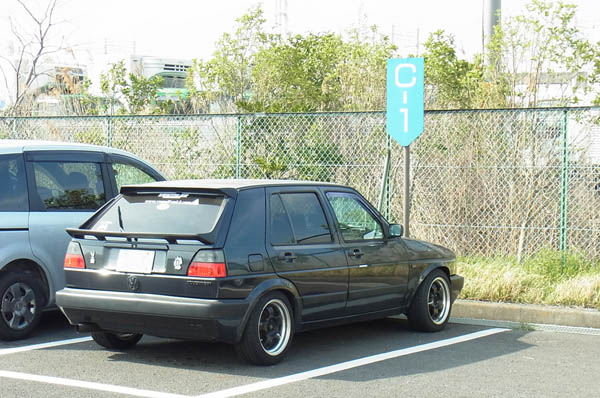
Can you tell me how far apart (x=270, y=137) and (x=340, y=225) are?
18.2ft

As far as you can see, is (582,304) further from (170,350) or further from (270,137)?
(270,137)

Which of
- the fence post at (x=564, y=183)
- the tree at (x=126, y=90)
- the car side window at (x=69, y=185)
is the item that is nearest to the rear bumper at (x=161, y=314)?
the car side window at (x=69, y=185)

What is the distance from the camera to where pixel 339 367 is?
693 centimetres

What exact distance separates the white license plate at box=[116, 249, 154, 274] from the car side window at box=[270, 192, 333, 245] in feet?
3.19

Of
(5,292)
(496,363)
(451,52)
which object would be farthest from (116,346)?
(451,52)

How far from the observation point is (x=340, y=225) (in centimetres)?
781

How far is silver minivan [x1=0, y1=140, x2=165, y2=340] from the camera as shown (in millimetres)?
7883

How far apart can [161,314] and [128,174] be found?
298cm

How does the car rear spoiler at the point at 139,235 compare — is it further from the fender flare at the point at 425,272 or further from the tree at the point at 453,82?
the tree at the point at 453,82

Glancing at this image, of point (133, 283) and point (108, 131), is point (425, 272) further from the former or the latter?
point (108, 131)

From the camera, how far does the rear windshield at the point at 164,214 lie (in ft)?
22.3

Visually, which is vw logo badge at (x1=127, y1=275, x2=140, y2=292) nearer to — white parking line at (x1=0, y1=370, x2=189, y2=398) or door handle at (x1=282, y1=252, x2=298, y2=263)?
white parking line at (x1=0, y1=370, x2=189, y2=398)

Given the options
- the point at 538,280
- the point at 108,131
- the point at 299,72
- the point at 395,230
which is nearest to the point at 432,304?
the point at 395,230

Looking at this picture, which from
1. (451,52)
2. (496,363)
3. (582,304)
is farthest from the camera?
(451,52)
